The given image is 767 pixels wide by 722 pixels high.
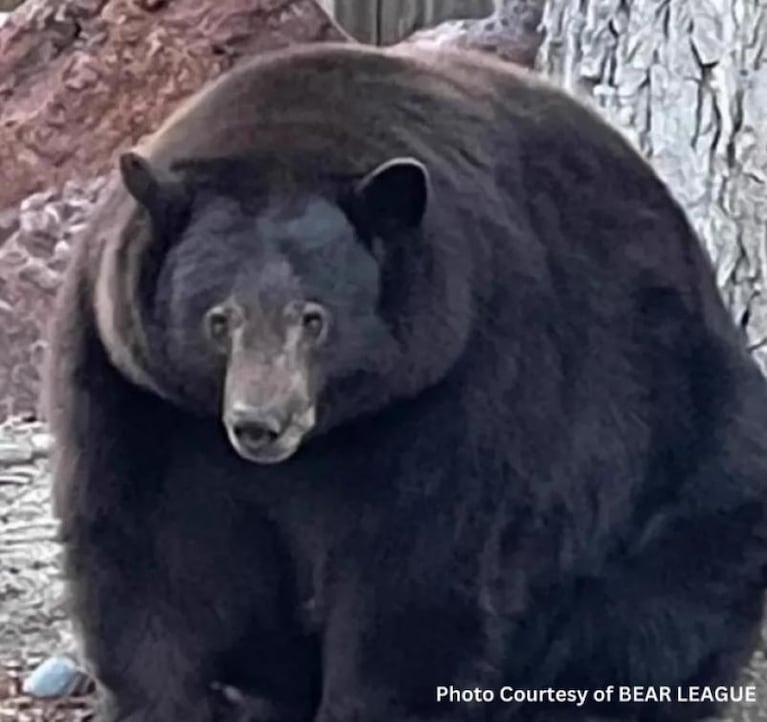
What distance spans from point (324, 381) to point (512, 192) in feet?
1.98

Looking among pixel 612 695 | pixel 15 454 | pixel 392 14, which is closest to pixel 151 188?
pixel 612 695

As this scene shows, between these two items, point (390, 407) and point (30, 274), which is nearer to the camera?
point (390, 407)

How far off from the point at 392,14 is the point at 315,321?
6004 mm

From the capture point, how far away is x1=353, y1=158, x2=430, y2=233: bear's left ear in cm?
382

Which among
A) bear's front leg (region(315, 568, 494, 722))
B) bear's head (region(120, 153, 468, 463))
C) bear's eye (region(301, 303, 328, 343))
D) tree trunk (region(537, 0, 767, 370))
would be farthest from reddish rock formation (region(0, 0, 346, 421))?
bear's eye (region(301, 303, 328, 343))

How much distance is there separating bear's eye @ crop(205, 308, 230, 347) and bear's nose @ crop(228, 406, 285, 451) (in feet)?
0.53

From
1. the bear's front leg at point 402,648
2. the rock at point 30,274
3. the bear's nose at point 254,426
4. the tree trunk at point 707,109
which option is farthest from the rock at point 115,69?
the bear's nose at point 254,426

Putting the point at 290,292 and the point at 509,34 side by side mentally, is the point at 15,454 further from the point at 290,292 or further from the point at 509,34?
the point at 290,292

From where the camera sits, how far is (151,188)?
3846 millimetres

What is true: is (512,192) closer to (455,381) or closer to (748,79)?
(455,381)

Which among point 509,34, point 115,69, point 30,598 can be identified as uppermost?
point 509,34

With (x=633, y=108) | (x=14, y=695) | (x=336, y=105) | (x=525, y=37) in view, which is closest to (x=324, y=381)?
(x=336, y=105)

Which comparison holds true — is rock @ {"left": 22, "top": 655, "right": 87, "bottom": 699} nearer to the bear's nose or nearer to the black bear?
the black bear

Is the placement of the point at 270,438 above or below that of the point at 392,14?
above
